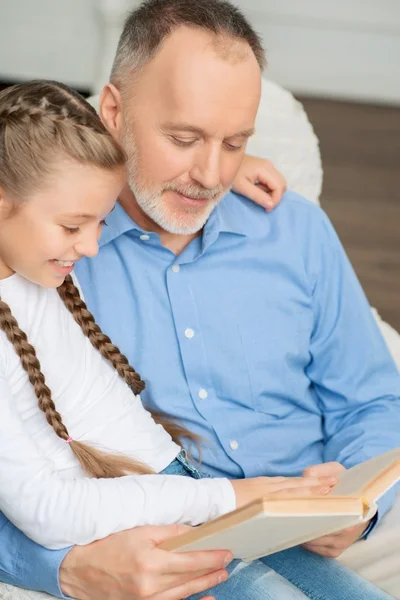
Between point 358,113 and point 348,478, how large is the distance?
382cm

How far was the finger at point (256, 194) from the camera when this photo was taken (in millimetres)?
1936

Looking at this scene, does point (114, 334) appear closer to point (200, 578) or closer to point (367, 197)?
point (200, 578)

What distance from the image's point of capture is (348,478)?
1422 mm

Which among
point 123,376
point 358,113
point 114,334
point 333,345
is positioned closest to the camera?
point 123,376

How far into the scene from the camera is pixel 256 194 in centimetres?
194

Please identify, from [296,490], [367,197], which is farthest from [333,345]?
[367,197]

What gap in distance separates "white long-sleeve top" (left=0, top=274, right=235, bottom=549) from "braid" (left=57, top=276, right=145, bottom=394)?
0.5 inches

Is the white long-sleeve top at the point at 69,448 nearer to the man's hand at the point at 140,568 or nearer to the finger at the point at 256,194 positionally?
the man's hand at the point at 140,568

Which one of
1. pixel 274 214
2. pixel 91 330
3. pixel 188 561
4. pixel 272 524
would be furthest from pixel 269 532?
pixel 274 214

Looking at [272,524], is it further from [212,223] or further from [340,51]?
[340,51]

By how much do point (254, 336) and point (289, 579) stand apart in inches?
17.6

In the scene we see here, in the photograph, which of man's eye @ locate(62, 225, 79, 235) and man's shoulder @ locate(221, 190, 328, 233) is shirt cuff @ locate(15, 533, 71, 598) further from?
man's shoulder @ locate(221, 190, 328, 233)

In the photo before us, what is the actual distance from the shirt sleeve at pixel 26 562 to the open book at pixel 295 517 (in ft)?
0.62

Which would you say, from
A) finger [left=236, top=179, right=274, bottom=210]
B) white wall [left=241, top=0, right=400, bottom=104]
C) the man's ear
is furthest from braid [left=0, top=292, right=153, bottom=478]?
white wall [left=241, top=0, right=400, bottom=104]
